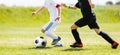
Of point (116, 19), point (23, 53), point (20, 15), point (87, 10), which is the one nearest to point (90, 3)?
point (87, 10)

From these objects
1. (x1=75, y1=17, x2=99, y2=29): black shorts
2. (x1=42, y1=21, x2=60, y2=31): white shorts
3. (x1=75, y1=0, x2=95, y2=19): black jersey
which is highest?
(x1=75, y1=0, x2=95, y2=19): black jersey

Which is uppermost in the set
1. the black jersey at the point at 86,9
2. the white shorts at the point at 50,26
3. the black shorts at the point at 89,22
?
the black jersey at the point at 86,9

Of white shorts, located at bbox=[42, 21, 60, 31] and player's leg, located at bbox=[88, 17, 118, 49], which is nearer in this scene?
player's leg, located at bbox=[88, 17, 118, 49]

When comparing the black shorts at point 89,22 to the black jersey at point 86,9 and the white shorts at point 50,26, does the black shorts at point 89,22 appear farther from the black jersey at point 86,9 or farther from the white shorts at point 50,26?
the white shorts at point 50,26

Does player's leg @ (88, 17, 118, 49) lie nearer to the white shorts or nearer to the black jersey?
the black jersey

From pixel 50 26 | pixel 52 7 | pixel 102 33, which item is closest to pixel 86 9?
pixel 102 33

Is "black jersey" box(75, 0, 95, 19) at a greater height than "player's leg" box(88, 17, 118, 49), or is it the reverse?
"black jersey" box(75, 0, 95, 19)

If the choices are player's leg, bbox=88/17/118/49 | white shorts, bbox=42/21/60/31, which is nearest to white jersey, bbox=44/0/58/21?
white shorts, bbox=42/21/60/31

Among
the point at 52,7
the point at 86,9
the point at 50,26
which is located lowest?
the point at 50,26

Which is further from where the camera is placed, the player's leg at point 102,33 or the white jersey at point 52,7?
the white jersey at point 52,7

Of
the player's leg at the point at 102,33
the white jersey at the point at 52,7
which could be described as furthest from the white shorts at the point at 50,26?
the player's leg at the point at 102,33

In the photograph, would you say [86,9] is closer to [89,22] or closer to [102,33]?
[89,22]

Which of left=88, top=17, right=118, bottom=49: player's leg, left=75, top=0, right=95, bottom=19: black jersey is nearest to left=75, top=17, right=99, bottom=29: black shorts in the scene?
left=88, top=17, right=118, bottom=49: player's leg

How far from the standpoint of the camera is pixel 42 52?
15227 mm
